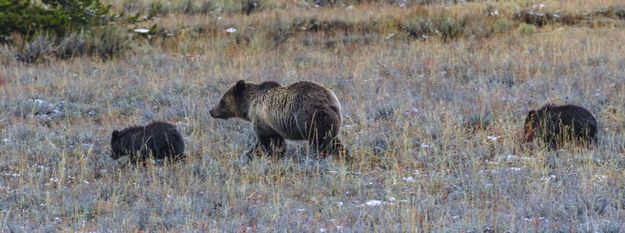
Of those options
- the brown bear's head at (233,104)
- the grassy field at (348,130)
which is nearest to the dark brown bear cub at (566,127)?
the grassy field at (348,130)

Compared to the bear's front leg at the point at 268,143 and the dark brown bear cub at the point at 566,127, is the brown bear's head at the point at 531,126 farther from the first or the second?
the bear's front leg at the point at 268,143

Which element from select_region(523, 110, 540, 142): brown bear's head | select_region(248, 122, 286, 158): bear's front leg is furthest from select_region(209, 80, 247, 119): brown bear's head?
select_region(523, 110, 540, 142): brown bear's head

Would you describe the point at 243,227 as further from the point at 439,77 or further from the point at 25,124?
the point at 439,77

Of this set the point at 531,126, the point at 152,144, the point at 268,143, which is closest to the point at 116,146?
the point at 152,144

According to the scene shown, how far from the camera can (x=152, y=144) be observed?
9508mm

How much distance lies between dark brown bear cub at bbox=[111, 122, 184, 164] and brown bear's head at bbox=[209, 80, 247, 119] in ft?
3.21

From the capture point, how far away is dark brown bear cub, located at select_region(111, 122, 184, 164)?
9.49m

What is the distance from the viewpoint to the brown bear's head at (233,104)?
33.8 ft

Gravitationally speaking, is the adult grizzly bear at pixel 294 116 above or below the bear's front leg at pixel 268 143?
above

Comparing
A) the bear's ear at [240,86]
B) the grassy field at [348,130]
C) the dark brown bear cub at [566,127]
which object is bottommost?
the grassy field at [348,130]

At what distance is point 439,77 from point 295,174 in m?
5.77

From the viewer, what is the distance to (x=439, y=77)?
14086 millimetres

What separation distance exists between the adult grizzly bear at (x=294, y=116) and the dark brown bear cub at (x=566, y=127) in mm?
2093

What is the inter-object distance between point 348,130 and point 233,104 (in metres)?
1.41
